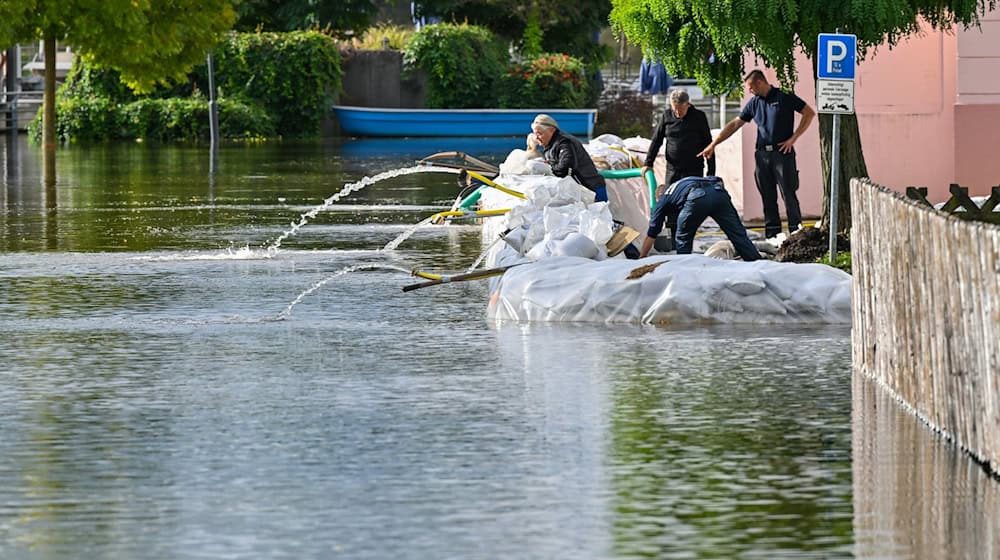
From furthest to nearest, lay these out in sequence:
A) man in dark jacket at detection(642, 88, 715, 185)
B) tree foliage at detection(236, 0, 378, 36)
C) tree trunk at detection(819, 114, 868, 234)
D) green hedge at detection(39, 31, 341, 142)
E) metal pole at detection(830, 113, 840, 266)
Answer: tree foliage at detection(236, 0, 378, 36)
green hedge at detection(39, 31, 341, 142)
man in dark jacket at detection(642, 88, 715, 185)
tree trunk at detection(819, 114, 868, 234)
metal pole at detection(830, 113, 840, 266)

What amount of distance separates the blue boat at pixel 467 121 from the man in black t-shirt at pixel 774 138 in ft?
112

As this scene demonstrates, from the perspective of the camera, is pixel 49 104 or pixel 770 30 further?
pixel 49 104

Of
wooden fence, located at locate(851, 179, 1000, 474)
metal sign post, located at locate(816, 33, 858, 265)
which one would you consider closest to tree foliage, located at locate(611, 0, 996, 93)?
metal sign post, located at locate(816, 33, 858, 265)

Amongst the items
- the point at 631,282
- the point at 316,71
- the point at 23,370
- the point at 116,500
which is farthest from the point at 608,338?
the point at 316,71

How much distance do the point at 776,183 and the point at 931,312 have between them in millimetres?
10878

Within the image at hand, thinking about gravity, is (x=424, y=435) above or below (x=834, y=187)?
below

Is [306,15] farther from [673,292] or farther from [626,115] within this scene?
[673,292]

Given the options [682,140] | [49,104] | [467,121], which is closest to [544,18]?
[467,121]

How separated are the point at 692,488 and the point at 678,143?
36.8 ft

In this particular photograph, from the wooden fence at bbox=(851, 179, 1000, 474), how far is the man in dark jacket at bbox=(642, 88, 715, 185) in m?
7.32

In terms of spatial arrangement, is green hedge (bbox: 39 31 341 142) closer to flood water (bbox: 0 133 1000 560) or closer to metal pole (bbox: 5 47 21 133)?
metal pole (bbox: 5 47 21 133)

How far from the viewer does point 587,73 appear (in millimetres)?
62375

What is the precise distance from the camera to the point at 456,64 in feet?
194

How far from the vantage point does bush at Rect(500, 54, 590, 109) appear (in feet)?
192
